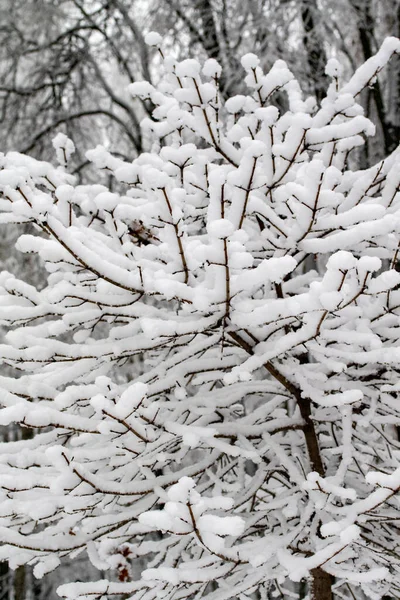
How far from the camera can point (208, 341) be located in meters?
2.10

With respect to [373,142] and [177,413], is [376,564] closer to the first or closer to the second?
[177,413]

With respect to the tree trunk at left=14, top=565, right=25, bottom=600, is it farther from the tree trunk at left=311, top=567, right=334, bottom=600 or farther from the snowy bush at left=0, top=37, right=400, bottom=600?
the tree trunk at left=311, top=567, right=334, bottom=600

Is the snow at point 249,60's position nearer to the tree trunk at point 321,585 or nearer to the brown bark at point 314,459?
→ the brown bark at point 314,459

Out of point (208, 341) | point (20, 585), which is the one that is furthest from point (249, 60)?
point (20, 585)

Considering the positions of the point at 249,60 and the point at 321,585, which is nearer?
the point at 249,60

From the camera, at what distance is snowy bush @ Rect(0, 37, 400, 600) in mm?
1666

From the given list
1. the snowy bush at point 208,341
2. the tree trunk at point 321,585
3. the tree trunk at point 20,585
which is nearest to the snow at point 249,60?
the snowy bush at point 208,341

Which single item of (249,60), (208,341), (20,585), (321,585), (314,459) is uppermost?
(249,60)

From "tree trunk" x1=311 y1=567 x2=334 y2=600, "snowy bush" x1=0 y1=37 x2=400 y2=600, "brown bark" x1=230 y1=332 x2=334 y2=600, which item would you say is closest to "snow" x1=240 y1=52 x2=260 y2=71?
"snowy bush" x1=0 y1=37 x2=400 y2=600

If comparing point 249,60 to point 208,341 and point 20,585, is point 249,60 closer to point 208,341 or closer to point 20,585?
point 208,341

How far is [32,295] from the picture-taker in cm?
228

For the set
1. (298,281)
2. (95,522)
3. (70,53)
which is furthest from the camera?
(70,53)

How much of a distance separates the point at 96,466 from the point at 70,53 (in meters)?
6.04

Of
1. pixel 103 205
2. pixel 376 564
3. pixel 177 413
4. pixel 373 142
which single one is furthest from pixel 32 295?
pixel 373 142
